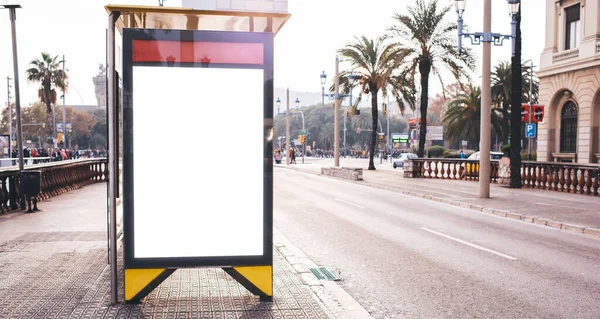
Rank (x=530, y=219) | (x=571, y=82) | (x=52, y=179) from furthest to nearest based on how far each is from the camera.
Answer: (x=571, y=82) → (x=52, y=179) → (x=530, y=219)

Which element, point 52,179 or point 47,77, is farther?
point 47,77

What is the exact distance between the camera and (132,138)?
207 inches

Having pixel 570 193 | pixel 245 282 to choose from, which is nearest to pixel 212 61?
pixel 245 282

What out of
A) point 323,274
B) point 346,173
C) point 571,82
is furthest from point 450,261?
point 571,82

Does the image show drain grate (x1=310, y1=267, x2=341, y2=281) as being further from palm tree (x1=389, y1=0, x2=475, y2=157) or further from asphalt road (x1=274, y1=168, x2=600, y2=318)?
palm tree (x1=389, y1=0, x2=475, y2=157)

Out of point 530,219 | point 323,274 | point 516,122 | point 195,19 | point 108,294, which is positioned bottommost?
point 530,219

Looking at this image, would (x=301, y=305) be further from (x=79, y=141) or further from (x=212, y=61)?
(x=79, y=141)

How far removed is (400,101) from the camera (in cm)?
3697

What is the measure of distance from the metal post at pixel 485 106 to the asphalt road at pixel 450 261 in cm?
305

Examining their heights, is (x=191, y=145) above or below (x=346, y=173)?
above

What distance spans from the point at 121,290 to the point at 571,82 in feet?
110


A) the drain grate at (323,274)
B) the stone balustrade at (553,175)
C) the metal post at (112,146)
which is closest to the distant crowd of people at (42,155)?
the drain grate at (323,274)

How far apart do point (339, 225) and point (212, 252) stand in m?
6.84

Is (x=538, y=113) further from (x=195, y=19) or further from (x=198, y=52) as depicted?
(x=198, y=52)
